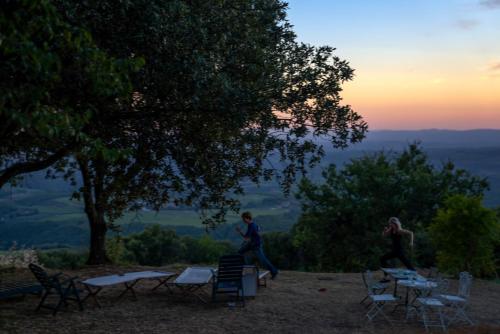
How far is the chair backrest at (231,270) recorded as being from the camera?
11273mm

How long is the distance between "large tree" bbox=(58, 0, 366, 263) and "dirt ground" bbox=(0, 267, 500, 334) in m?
2.76

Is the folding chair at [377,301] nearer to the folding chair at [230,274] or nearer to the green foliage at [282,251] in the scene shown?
the folding chair at [230,274]

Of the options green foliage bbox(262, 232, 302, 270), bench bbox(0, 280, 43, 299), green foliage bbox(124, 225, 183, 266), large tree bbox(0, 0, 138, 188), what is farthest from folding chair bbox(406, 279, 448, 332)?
green foliage bbox(124, 225, 183, 266)

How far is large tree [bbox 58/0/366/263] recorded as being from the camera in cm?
952

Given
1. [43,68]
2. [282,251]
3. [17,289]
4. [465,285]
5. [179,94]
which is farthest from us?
[282,251]

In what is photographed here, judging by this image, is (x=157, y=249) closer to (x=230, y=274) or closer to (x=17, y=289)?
(x=230, y=274)

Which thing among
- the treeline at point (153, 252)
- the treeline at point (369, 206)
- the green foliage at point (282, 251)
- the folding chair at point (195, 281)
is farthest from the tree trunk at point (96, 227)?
the treeline at point (153, 252)

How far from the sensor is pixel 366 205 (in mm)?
25047

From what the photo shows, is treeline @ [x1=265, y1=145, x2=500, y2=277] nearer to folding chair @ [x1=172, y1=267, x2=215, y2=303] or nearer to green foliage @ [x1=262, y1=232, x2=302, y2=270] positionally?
folding chair @ [x1=172, y1=267, x2=215, y2=303]

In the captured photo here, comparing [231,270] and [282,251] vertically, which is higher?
[231,270]

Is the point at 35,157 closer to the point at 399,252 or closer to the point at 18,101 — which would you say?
the point at 18,101

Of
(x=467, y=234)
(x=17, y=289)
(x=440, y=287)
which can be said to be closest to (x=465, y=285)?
(x=440, y=287)

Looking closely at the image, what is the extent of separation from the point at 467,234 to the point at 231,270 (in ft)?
26.8

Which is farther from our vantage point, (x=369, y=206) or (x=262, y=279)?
(x=369, y=206)
